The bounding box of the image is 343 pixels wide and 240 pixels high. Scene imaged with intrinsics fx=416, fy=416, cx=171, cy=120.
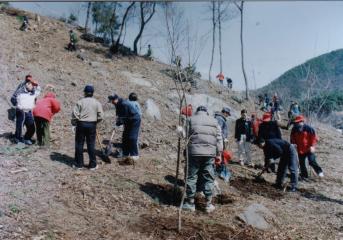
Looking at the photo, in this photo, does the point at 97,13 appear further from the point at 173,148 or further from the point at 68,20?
the point at 173,148

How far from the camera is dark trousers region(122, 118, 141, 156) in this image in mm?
9859

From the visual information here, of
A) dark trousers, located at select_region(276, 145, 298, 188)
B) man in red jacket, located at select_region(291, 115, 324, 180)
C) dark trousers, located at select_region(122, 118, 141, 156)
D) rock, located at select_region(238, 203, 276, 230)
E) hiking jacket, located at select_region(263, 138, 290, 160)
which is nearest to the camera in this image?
rock, located at select_region(238, 203, 276, 230)

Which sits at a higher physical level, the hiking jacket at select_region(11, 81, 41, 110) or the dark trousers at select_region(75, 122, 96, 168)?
the hiking jacket at select_region(11, 81, 41, 110)

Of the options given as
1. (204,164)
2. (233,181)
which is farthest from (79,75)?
(204,164)

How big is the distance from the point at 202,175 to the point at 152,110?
947 centimetres

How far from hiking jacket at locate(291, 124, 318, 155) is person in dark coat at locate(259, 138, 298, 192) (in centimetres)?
92

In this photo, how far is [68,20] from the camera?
3256cm

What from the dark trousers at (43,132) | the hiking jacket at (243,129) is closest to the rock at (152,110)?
the hiking jacket at (243,129)

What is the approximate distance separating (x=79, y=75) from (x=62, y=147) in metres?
10.0

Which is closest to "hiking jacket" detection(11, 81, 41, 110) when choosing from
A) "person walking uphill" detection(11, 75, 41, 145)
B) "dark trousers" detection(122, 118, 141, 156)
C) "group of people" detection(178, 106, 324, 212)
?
"person walking uphill" detection(11, 75, 41, 145)

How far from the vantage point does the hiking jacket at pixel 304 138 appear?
1075cm

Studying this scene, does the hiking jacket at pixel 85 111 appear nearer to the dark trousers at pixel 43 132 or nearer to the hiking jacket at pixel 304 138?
the dark trousers at pixel 43 132

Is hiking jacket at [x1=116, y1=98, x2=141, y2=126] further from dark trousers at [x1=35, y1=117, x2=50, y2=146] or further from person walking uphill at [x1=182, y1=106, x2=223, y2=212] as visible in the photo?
person walking uphill at [x1=182, y1=106, x2=223, y2=212]

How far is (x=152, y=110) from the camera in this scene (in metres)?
16.8
